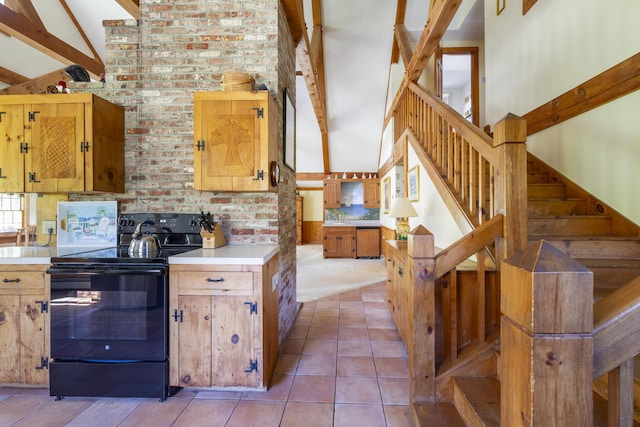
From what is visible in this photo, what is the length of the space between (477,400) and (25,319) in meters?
2.88

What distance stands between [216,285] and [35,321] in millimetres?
1279

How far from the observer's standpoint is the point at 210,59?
2578 mm

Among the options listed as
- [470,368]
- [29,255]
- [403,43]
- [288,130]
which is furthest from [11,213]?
[470,368]

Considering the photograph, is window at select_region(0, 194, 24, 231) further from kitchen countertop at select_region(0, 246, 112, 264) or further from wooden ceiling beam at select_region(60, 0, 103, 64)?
kitchen countertop at select_region(0, 246, 112, 264)

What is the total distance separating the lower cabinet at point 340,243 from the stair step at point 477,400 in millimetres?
6085

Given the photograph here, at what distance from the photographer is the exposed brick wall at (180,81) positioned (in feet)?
8.39

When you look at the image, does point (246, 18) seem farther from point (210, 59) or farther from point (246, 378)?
point (246, 378)

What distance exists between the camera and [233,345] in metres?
2.00

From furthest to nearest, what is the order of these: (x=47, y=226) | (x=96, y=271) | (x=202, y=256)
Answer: (x=47, y=226), (x=202, y=256), (x=96, y=271)

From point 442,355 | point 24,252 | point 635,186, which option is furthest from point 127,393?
point 635,186

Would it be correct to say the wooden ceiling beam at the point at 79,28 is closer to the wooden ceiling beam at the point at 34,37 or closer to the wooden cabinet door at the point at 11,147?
the wooden ceiling beam at the point at 34,37

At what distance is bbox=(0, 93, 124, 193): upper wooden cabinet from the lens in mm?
2287

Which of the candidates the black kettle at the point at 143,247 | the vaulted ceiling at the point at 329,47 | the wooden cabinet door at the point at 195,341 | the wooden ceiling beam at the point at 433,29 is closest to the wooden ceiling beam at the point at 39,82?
the vaulted ceiling at the point at 329,47

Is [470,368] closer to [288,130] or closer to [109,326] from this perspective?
[109,326]
